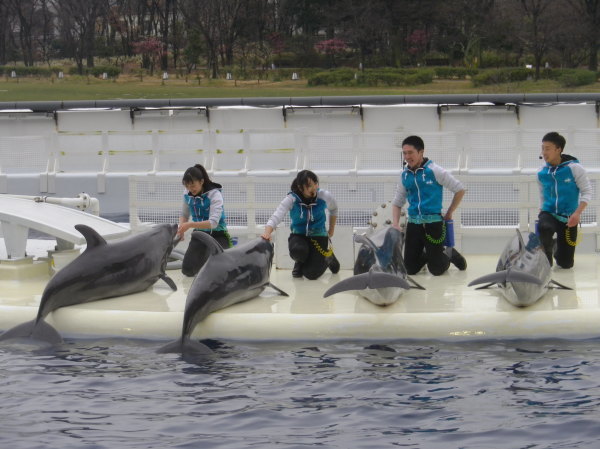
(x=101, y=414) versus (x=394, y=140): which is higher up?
(x=394, y=140)

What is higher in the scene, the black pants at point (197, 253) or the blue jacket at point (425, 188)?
the blue jacket at point (425, 188)

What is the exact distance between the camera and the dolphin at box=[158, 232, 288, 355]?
10.1 m

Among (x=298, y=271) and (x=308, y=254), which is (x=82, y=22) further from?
(x=308, y=254)

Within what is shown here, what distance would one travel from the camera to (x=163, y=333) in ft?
34.8

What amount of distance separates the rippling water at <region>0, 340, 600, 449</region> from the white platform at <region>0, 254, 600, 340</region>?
128mm

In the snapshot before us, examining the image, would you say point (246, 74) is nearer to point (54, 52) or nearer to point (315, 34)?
point (315, 34)

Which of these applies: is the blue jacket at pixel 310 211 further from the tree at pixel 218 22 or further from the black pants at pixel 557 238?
the tree at pixel 218 22

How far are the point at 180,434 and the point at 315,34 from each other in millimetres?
62471

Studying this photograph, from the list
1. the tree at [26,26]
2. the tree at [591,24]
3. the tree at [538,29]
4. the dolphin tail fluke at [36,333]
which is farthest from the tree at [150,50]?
the dolphin tail fluke at [36,333]

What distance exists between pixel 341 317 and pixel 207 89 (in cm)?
4344

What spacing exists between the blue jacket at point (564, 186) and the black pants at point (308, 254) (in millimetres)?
2452

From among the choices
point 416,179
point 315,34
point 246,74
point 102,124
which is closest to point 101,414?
point 416,179

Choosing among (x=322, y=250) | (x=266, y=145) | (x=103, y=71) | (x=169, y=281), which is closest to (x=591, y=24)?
(x=103, y=71)

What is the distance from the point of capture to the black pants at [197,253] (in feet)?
40.0
